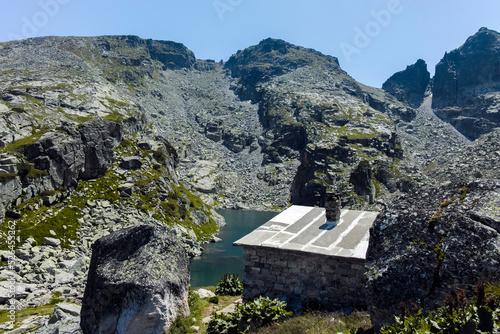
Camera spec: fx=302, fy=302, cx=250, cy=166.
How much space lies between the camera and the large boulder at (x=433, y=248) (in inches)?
252

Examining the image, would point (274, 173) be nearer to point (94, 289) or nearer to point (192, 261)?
point (192, 261)

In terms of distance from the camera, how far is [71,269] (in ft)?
106

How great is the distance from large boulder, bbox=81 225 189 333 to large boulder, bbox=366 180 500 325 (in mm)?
7798

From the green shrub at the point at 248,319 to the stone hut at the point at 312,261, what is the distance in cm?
184

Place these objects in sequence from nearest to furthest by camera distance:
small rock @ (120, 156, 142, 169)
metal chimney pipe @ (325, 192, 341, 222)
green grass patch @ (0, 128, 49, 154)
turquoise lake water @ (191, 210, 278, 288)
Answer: metal chimney pipe @ (325, 192, 341, 222), turquoise lake water @ (191, 210, 278, 288), green grass patch @ (0, 128, 49, 154), small rock @ (120, 156, 142, 169)

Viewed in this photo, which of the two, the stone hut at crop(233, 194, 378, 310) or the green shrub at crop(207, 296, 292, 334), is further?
the stone hut at crop(233, 194, 378, 310)

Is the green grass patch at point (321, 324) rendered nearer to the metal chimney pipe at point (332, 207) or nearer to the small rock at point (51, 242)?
the metal chimney pipe at point (332, 207)

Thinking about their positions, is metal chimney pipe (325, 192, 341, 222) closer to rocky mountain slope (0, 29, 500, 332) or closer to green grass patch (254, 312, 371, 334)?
rocky mountain slope (0, 29, 500, 332)

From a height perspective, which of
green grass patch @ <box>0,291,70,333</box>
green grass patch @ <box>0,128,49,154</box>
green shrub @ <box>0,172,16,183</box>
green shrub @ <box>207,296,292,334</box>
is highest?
green grass patch @ <box>0,128,49,154</box>

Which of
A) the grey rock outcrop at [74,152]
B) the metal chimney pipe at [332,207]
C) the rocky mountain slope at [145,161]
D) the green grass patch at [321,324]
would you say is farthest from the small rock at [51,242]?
the green grass patch at [321,324]

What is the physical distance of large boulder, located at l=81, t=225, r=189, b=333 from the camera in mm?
11273

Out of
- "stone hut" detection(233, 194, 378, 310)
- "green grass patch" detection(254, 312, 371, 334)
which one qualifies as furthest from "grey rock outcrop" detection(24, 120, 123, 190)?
"green grass patch" detection(254, 312, 371, 334)

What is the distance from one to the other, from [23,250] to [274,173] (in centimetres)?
13652

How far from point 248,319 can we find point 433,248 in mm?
7401
